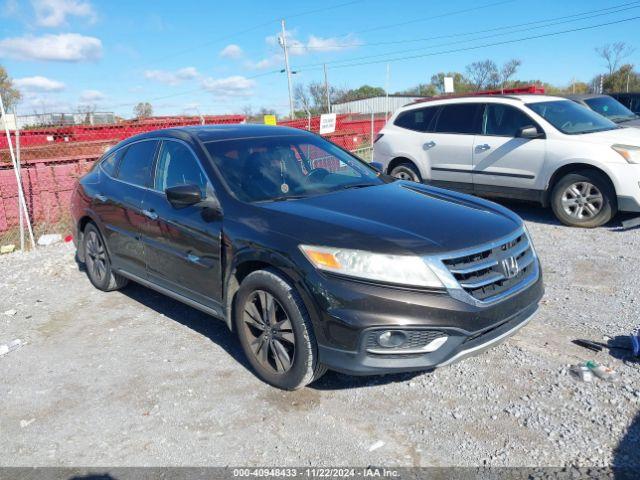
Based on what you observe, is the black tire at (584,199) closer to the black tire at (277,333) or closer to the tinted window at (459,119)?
the tinted window at (459,119)

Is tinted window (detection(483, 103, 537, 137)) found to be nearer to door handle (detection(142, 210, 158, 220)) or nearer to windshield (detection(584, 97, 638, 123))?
windshield (detection(584, 97, 638, 123))

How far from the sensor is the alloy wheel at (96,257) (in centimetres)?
555

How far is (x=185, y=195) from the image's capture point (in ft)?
12.4

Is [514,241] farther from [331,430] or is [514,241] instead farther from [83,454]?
[83,454]

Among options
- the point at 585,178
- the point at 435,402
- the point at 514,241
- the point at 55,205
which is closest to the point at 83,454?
the point at 435,402

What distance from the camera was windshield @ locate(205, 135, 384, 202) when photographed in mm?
3900

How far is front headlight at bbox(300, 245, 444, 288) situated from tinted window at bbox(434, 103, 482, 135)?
5.75 meters

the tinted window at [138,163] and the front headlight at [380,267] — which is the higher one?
the tinted window at [138,163]

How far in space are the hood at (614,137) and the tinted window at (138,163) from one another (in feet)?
17.9

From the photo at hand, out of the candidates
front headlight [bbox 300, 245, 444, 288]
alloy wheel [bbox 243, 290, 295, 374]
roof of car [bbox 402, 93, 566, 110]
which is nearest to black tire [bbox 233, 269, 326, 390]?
alloy wheel [bbox 243, 290, 295, 374]

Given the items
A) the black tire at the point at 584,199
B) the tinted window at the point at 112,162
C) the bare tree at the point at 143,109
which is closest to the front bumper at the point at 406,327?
the tinted window at the point at 112,162

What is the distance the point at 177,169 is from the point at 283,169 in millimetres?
868

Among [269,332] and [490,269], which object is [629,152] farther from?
[269,332]

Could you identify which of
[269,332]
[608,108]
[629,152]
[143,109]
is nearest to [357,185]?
[269,332]
